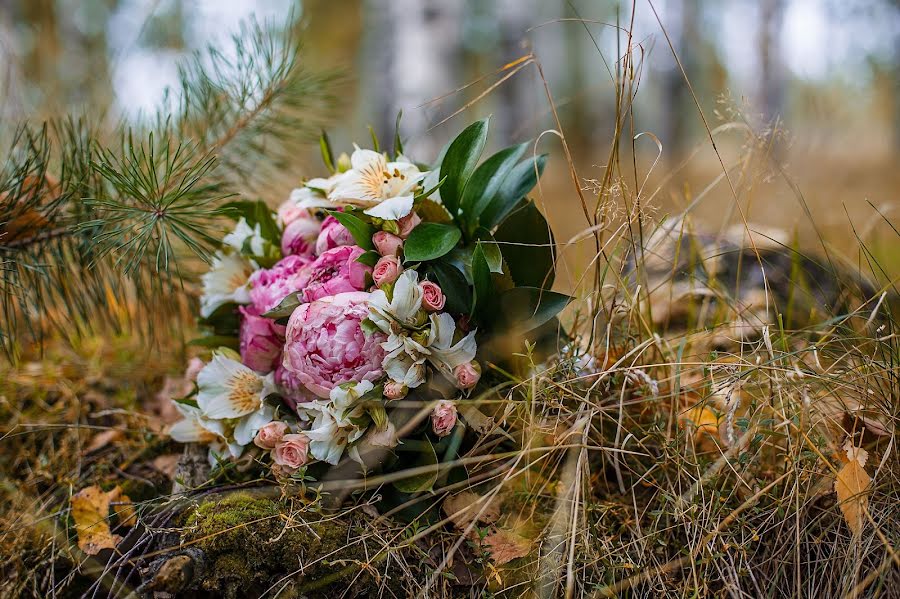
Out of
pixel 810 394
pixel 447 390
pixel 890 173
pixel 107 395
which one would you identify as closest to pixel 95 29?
pixel 107 395

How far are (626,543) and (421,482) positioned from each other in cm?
31

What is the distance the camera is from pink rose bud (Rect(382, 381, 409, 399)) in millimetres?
816

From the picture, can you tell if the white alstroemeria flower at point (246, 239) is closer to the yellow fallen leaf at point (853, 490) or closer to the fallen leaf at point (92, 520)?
the fallen leaf at point (92, 520)

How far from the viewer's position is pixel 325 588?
0.81 meters

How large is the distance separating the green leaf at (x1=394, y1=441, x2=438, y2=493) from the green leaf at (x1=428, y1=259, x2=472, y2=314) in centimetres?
20

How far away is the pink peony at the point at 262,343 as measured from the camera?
95 cm

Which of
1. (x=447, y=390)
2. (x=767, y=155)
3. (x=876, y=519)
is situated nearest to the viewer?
(x=876, y=519)

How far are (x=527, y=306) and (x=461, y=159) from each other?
0.26 metres

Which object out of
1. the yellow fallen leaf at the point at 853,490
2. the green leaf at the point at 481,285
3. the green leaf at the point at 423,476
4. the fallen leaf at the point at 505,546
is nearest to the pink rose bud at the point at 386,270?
the green leaf at the point at 481,285

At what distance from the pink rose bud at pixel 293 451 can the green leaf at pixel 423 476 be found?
14 centimetres

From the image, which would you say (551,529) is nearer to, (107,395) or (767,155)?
(767,155)

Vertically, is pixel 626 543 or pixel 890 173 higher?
pixel 626 543

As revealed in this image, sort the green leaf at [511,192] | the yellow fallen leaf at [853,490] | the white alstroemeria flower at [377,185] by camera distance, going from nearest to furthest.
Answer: the yellow fallen leaf at [853,490], the white alstroemeria flower at [377,185], the green leaf at [511,192]

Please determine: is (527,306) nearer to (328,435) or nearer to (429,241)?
(429,241)
